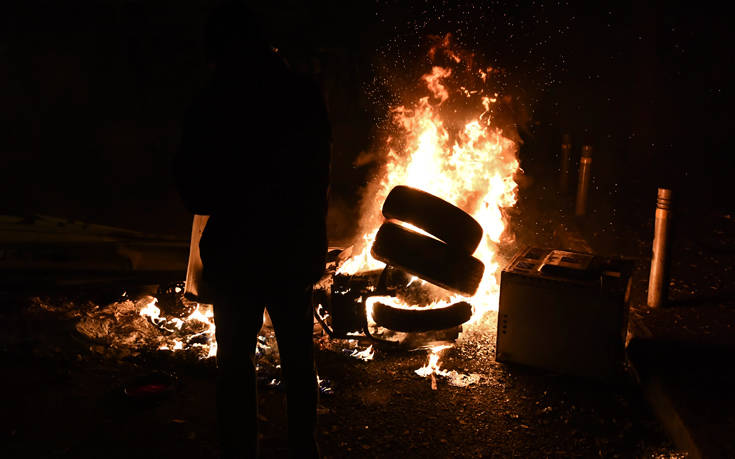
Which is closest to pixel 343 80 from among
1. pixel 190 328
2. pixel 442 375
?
pixel 190 328

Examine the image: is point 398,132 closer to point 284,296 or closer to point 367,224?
point 367,224

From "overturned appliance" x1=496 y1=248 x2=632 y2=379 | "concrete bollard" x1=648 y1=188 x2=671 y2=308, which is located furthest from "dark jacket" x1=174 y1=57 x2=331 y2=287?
"concrete bollard" x1=648 y1=188 x2=671 y2=308

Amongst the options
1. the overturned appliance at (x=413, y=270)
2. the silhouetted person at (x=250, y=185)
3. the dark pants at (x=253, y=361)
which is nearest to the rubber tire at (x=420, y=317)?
the overturned appliance at (x=413, y=270)

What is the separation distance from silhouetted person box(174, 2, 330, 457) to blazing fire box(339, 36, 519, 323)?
315 cm

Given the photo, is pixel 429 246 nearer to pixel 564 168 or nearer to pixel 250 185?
pixel 250 185

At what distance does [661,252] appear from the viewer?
561cm

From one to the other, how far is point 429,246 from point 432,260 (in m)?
0.12

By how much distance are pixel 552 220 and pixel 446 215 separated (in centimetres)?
582

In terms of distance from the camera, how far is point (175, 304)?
5668mm

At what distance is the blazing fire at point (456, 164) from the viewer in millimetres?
6098

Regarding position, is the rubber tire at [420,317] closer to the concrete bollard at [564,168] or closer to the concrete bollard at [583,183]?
the concrete bollard at [583,183]

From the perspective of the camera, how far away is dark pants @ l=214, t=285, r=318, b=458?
8.53 ft

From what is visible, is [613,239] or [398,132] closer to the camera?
[398,132]

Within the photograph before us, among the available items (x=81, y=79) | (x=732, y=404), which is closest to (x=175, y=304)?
(x=732, y=404)
